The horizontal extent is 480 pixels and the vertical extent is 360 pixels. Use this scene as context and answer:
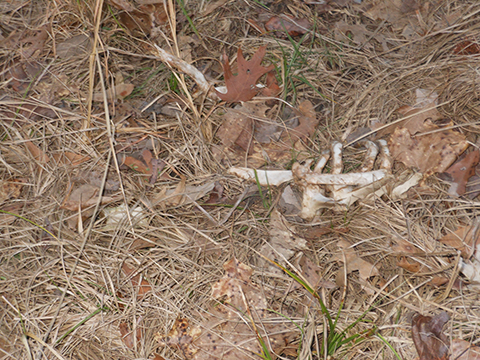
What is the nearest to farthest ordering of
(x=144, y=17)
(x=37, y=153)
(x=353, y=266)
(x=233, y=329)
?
(x=233, y=329) < (x=353, y=266) < (x=37, y=153) < (x=144, y=17)

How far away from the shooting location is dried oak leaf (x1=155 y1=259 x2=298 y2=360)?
179cm

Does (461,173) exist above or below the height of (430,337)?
above

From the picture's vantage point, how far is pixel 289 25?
9.64 feet

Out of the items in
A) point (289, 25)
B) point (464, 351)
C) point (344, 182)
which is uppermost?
point (289, 25)

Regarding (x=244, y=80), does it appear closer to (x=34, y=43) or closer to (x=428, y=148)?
(x=428, y=148)

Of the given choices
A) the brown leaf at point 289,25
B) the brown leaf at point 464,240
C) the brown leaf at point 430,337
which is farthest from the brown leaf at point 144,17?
the brown leaf at point 430,337

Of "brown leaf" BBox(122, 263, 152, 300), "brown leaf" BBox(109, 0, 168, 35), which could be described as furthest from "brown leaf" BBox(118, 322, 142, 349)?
"brown leaf" BBox(109, 0, 168, 35)

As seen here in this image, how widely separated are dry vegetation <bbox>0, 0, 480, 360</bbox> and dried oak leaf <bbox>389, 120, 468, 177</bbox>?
98 millimetres

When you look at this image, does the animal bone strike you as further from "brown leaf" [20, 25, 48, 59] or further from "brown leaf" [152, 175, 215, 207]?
"brown leaf" [20, 25, 48, 59]

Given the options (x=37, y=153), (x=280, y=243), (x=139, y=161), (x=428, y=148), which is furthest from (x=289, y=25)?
(x=37, y=153)

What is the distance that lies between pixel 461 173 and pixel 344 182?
671 millimetres

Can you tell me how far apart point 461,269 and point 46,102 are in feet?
8.97

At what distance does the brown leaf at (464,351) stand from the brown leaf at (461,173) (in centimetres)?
80

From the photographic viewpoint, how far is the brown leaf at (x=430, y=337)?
1677 mm
